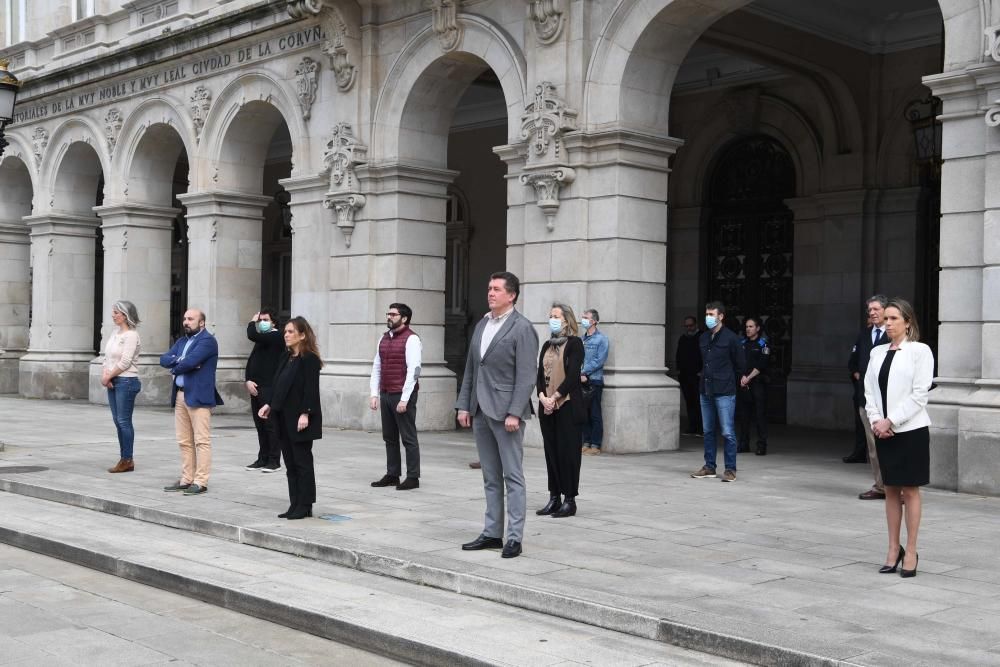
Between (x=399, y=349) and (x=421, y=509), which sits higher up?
(x=399, y=349)

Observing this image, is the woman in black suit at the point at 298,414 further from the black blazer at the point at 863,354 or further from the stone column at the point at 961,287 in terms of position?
the stone column at the point at 961,287

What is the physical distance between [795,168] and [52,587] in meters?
14.9

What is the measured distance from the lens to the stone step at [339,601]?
574 centimetres

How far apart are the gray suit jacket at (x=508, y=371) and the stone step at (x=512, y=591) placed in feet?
3.56

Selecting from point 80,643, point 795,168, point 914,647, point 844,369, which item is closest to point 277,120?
point 795,168

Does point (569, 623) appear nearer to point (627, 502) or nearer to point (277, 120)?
Result: point (627, 502)

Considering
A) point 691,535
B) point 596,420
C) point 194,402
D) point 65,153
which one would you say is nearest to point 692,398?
point 596,420


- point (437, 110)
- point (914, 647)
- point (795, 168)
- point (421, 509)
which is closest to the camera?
point (914, 647)

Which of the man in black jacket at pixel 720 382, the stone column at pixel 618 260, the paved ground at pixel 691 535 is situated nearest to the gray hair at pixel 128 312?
the paved ground at pixel 691 535

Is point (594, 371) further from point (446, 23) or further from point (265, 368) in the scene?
point (446, 23)

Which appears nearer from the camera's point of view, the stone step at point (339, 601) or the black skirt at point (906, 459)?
the stone step at point (339, 601)

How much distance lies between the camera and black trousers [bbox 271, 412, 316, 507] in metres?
9.27

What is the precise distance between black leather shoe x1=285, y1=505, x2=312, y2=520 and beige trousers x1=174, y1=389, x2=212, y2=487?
1.81 meters

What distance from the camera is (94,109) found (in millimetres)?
24031
